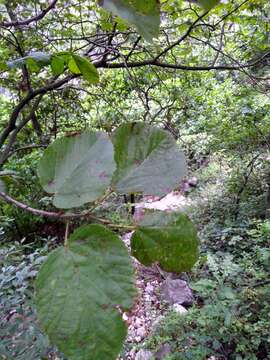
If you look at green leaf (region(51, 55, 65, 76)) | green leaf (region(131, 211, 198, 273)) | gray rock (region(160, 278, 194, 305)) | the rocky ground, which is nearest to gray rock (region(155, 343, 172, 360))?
the rocky ground

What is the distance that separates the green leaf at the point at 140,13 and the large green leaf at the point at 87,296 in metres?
0.11

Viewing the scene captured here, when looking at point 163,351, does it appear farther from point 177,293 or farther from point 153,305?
point 177,293

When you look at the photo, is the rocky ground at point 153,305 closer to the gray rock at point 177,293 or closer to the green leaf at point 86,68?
the gray rock at point 177,293

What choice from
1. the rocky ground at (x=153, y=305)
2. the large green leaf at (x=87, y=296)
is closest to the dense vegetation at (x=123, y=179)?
the large green leaf at (x=87, y=296)

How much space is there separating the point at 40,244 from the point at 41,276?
128 inches

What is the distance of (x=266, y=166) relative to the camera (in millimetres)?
3182

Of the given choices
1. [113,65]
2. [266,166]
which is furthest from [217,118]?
[113,65]

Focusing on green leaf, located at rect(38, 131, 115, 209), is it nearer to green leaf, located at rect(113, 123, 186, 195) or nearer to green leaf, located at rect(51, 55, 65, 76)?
green leaf, located at rect(113, 123, 186, 195)

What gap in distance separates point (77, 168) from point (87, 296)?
0.19ft

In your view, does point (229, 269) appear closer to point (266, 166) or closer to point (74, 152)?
point (266, 166)

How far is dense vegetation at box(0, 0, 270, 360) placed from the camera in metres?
0.14

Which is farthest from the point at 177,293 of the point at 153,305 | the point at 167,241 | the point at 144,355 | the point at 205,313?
the point at 167,241

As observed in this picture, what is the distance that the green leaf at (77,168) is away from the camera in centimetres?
15

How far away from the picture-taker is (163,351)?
1.91 m
